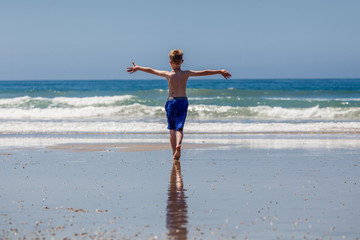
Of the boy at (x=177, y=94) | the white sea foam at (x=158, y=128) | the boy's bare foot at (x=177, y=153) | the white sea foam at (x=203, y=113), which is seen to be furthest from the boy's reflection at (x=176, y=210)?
the white sea foam at (x=203, y=113)

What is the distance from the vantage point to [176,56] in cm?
788

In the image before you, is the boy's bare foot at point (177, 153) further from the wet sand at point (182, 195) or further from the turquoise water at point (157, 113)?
the turquoise water at point (157, 113)

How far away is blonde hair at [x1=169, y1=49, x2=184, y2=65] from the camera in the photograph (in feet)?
25.8

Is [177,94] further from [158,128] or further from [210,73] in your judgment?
[158,128]

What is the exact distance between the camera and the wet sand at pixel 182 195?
13.3 ft

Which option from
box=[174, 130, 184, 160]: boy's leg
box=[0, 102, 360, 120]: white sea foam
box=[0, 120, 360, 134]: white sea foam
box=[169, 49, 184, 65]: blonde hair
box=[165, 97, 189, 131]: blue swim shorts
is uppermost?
box=[169, 49, 184, 65]: blonde hair

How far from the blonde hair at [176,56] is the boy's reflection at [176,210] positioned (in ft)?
6.59

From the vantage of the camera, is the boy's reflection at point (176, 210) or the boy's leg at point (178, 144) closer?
the boy's reflection at point (176, 210)

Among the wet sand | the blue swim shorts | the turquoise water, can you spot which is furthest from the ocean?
the blue swim shorts

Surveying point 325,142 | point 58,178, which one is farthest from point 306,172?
point 325,142

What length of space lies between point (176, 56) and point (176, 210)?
3596 millimetres

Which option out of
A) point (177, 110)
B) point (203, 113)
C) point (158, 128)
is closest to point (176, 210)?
point (177, 110)

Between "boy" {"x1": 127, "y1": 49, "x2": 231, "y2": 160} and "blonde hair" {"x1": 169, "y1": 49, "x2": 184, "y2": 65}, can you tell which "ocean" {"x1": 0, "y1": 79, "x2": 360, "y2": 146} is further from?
"blonde hair" {"x1": 169, "y1": 49, "x2": 184, "y2": 65}

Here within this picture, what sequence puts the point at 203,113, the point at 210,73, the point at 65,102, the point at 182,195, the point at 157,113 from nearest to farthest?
the point at 182,195 → the point at 210,73 → the point at 203,113 → the point at 157,113 → the point at 65,102
